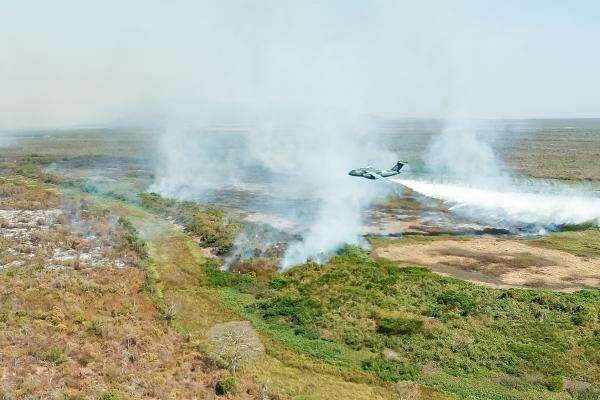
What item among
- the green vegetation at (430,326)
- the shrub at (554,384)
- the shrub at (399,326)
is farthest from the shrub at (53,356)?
the shrub at (554,384)

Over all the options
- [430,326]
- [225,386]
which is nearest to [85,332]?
[225,386]

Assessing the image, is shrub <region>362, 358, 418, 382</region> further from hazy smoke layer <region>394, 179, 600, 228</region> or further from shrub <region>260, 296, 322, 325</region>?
hazy smoke layer <region>394, 179, 600, 228</region>

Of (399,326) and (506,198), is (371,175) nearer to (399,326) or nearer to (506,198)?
(506,198)

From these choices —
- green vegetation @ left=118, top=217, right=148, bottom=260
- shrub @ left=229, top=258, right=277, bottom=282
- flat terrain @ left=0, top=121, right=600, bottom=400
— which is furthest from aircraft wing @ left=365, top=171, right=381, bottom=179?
green vegetation @ left=118, top=217, right=148, bottom=260

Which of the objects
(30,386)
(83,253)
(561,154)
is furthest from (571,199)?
(561,154)

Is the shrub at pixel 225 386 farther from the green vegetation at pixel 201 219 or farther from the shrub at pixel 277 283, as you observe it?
the green vegetation at pixel 201 219

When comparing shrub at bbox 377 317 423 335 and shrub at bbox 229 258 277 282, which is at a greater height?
shrub at bbox 229 258 277 282

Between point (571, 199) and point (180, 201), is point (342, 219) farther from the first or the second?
point (571, 199)
